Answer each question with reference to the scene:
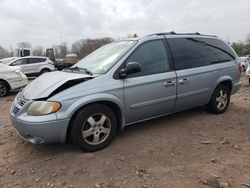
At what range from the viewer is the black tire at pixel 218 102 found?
18.4 ft

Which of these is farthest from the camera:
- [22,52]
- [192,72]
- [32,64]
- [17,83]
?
[22,52]

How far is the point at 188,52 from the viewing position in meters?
5.11

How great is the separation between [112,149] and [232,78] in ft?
10.9

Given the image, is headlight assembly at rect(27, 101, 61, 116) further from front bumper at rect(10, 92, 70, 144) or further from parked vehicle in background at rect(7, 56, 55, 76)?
parked vehicle in background at rect(7, 56, 55, 76)

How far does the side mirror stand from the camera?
159 inches

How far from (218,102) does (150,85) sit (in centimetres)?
207

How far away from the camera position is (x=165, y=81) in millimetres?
4570

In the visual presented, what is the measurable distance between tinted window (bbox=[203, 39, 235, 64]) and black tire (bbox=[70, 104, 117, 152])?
2640mm

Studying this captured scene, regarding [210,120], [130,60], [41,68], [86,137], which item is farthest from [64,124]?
[41,68]

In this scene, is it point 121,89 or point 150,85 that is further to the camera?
point 150,85

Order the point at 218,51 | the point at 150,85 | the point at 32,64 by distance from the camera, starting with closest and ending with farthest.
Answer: the point at 150,85, the point at 218,51, the point at 32,64

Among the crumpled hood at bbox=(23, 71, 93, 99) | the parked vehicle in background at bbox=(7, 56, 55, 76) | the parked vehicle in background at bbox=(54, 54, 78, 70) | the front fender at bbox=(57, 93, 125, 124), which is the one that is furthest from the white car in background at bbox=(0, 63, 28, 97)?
the parked vehicle in background at bbox=(7, 56, 55, 76)

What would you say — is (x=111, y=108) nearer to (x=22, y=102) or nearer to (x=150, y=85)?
(x=150, y=85)

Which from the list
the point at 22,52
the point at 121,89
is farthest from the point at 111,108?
the point at 22,52
